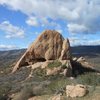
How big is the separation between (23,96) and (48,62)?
24445 millimetres

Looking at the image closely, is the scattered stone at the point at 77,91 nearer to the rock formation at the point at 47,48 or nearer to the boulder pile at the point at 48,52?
the boulder pile at the point at 48,52

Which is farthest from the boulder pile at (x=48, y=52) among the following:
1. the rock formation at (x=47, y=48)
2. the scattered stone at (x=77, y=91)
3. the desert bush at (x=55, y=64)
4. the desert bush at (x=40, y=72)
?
the scattered stone at (x=77, y=91)

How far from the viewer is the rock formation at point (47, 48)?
174 ft

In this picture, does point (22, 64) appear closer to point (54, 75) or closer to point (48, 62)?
point (48, 62)

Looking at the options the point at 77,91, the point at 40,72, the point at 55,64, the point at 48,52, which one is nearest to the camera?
the point at 77,91

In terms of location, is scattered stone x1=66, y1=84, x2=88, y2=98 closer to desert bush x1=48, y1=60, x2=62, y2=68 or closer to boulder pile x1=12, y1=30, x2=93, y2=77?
desert bush x1=48, y1=60, x2=62, y2=68

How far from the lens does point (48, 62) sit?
5106cm

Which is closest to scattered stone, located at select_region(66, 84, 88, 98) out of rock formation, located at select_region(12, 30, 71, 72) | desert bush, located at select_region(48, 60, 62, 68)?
desert bush, located at select_region(48, 60, 62, 68)

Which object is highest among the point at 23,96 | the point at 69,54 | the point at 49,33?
the point at 49,33

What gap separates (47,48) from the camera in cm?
5394

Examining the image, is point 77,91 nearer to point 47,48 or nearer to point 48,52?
point 48,52

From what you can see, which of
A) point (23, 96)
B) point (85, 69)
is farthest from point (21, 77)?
point (23, 96)

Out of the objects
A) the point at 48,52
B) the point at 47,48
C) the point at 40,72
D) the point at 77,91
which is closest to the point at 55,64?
the point at 40,72

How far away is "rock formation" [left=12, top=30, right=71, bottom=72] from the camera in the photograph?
53.1 metres
